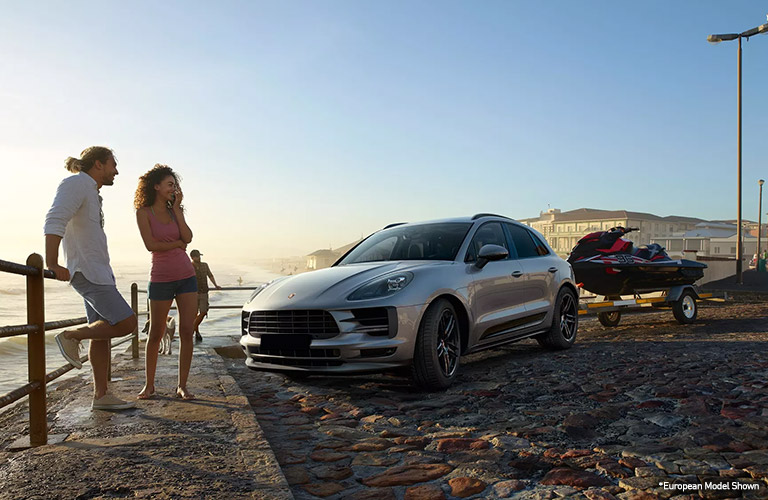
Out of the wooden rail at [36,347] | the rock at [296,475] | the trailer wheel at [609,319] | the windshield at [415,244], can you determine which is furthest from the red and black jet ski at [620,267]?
the wooden rail at [36,347]

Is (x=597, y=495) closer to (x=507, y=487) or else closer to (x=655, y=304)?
(x=507, y=487)

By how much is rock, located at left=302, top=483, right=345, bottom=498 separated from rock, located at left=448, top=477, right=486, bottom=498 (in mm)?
576

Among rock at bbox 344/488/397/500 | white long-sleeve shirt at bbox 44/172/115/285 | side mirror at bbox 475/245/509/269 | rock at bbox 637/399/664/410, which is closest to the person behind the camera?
rock at bbox 344/488/397/500

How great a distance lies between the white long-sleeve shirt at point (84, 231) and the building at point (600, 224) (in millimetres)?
111842

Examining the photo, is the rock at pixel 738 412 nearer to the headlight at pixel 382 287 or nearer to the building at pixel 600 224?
the headlight at pixel 382 287

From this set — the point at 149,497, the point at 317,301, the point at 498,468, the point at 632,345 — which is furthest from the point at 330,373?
the point at 632,345

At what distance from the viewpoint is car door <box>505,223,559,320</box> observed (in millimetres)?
7293

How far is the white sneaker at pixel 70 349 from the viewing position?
4297mm

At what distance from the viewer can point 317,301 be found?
5.39m

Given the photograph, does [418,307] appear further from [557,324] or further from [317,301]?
[557,324]

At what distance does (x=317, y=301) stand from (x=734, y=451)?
3210 mm

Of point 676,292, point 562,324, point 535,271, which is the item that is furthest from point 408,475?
point 676,292

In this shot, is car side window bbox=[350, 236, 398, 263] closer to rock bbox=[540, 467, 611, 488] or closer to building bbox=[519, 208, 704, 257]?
rock bbox=[540, 467, 611, 488]

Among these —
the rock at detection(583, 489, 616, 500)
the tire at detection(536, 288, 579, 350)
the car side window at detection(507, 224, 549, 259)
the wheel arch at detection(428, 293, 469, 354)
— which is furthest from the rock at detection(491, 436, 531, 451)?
the tire at detection(536, 288, 579, 350)
